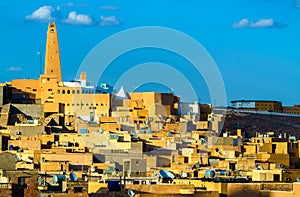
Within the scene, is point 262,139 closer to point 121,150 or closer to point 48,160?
point 121,150

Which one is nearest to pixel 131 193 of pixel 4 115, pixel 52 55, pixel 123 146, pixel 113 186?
pixel 113 186

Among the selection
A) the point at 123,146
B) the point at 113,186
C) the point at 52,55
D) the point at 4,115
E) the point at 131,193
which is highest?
the point at 52,55

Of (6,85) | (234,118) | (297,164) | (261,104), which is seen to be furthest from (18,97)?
(261,104)

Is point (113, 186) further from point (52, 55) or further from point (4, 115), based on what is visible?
point (52, 55)

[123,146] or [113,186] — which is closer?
[113,186]

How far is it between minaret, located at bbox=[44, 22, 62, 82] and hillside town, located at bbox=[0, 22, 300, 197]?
6 centimetres

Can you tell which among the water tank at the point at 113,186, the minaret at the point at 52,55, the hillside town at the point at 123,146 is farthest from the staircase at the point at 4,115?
the water tank at the point at 113,186

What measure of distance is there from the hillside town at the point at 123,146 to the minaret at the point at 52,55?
0.21ft

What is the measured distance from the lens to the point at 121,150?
183 ft

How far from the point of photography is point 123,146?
2258 inches

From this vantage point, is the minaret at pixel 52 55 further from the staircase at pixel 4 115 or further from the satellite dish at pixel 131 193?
the satellite dish at pixel 131 193

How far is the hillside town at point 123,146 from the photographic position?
31.0 meters

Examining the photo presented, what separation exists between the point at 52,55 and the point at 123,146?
2496cm

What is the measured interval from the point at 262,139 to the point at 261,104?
48292 millimetres
